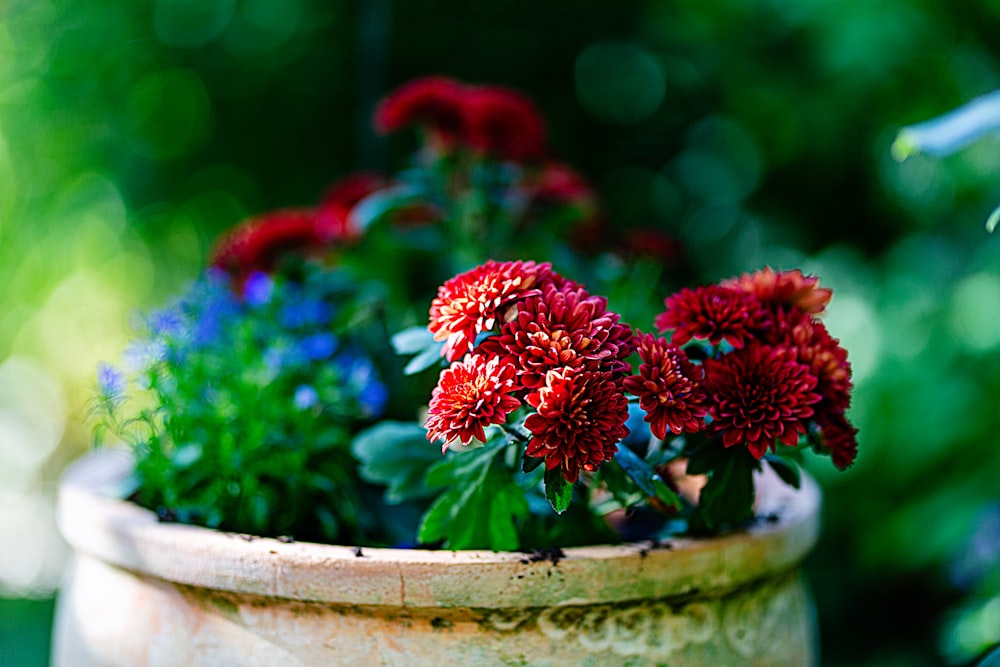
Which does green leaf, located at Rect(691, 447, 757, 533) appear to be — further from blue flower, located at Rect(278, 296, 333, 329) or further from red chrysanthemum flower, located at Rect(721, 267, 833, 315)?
blue flower, located at Rect(278, 296, 333, 329)

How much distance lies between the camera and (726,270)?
2.46 meters

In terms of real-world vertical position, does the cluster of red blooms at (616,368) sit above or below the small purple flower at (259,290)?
below

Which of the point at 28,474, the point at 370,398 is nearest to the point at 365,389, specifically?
the point at 370,398

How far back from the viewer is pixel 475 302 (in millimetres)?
669

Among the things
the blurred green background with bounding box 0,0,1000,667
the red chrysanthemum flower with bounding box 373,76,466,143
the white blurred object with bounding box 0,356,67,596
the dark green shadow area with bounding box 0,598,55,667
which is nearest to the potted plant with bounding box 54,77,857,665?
the red chrysanthemum flower with bounding box 373,76,466,143

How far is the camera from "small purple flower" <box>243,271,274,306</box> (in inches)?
40.7


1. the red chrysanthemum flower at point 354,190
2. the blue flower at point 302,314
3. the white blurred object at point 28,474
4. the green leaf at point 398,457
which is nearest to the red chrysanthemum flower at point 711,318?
the green leaf at point 398,457

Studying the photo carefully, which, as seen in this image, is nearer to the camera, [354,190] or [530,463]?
[530,463]

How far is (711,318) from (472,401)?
0.77ft

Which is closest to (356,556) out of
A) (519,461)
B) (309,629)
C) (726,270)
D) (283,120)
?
(309,629)

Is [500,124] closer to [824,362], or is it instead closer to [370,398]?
[370,398]

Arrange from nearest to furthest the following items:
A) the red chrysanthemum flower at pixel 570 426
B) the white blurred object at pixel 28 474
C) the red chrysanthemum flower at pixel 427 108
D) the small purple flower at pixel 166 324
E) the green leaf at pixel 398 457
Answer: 1. the red chrysanthemum flower at pixel 570 426
2. the green leaf at pixel 398 457
3. the small purple flower at pixel 166 324
4. the red chrysanthemum flower at pixel 427 108
5. the white blurred object at pixel 28 474

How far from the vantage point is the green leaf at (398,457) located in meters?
0.86

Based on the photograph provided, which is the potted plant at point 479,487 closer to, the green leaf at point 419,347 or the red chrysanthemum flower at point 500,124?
the green leaf at point 419,347
